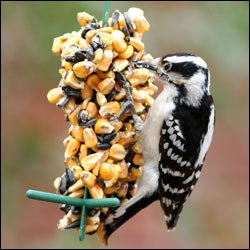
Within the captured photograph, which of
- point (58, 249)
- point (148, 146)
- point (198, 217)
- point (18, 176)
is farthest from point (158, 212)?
point (148, 146)

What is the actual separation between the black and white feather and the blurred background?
4.19 feet

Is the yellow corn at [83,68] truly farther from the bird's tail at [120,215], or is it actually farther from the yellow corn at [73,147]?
the bird's tail at [120,215]

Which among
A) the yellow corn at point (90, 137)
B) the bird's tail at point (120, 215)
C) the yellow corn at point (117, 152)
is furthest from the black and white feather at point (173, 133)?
the yellow corn at point (90, 137)

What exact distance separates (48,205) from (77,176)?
20.5ft

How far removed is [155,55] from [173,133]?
5410mm

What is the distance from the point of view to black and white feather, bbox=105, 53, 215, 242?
4277 mm

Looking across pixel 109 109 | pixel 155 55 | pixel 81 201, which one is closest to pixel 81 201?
pixel 81 201

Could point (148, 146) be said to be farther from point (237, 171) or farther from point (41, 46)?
point (237, 171)

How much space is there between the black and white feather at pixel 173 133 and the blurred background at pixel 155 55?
128 centimetres

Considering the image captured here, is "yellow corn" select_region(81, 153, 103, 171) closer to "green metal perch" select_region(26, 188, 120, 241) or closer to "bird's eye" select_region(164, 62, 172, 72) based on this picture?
"green metal perch" select_region(26, 188, 120, 241)

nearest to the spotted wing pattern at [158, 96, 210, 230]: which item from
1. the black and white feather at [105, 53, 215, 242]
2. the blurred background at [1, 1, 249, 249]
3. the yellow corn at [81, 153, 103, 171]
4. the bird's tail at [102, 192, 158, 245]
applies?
the black and white feather at [105, 53, 215, 242]

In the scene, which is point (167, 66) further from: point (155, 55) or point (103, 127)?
point (155, 55)

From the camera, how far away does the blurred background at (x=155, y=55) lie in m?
5.93

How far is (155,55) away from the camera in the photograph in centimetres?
966
